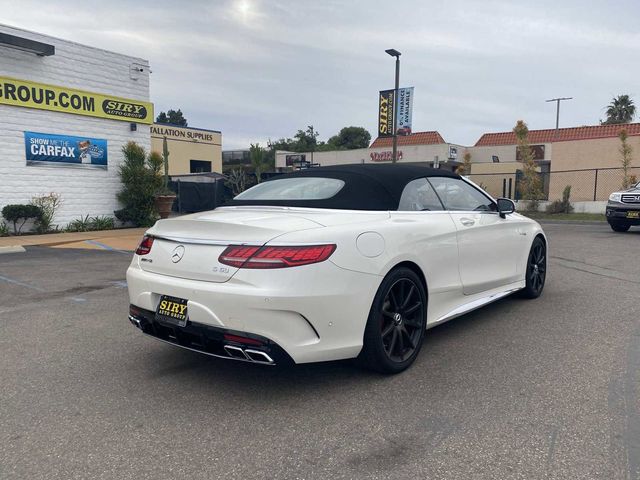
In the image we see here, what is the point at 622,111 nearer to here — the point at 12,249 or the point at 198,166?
the point at 198,166

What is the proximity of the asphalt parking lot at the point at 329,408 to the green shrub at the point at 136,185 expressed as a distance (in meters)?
10.3

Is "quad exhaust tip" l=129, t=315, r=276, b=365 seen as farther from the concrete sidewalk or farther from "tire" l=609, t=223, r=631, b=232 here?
"tire" l=609, t=223, r=631, b=232

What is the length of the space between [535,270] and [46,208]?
1223 cm

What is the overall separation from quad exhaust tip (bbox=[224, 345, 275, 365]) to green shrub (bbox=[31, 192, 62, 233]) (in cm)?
1217

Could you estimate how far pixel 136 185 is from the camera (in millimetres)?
14875

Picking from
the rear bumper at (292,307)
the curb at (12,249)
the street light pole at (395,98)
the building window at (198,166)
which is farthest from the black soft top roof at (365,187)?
the building window at (198,166)

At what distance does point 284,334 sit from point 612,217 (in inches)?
536

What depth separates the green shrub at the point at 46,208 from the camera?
13.2 meters

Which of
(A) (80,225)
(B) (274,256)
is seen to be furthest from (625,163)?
(B) (274,256)

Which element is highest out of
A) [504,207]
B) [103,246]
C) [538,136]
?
[538,136]

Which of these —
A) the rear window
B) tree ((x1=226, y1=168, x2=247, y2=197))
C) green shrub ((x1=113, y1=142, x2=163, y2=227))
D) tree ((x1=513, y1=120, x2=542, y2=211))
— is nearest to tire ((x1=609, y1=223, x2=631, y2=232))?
tree ((x1=513, y1=120, x2=542, y2=211))

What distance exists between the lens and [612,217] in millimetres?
13844

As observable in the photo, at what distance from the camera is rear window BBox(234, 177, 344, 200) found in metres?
3.96

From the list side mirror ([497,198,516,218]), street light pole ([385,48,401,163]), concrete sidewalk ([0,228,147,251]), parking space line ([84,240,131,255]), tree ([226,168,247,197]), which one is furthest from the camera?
tree ([226,168,247,197])
